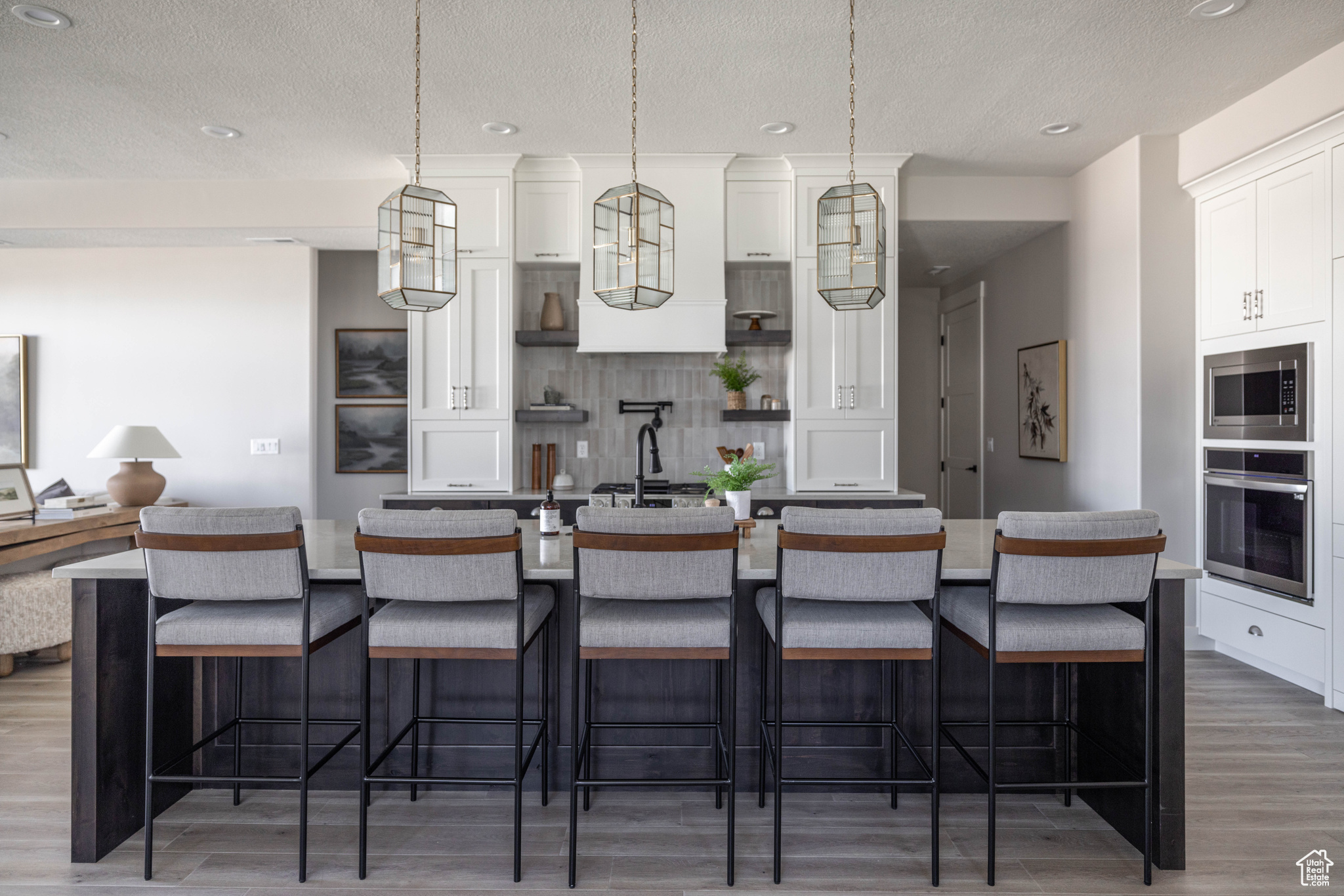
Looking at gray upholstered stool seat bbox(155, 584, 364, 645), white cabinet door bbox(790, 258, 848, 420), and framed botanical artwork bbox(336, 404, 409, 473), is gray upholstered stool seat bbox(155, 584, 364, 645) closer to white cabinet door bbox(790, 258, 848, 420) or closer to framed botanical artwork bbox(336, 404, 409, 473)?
white cabinet door bbox(790, 258, 848, 420)

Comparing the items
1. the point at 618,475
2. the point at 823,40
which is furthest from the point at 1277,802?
the point at 618,475

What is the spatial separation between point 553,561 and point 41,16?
288 centimetres

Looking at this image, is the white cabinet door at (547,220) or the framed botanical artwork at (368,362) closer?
the white cabinet door at (547,220)

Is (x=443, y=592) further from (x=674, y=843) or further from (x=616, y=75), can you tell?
(x=616, y=75)

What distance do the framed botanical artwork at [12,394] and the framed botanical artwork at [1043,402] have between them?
22.9 ft

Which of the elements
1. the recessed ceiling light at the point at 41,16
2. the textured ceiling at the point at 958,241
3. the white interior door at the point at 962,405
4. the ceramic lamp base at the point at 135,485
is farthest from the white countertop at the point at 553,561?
the white interior door at the point at 962,405

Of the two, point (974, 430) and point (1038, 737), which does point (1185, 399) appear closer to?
point (974, 430)

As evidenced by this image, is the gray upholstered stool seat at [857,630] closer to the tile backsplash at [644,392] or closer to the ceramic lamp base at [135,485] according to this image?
the tile backsplash at [644,392]

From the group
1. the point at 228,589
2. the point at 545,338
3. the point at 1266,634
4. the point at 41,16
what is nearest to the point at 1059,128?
the point at 1266,634

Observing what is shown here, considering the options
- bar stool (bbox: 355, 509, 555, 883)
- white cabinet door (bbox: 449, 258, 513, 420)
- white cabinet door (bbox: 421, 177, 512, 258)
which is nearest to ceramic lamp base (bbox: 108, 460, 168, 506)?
white cabinet door (bbox: 449, 258, 513, 420)

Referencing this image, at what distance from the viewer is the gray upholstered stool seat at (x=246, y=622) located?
207cm

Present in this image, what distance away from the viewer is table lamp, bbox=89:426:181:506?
4.59m

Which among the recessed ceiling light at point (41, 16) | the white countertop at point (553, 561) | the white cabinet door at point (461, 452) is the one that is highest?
the recessed ceiling light at point (41, 16)

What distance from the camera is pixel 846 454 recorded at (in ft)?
14.8
